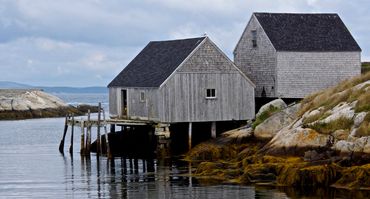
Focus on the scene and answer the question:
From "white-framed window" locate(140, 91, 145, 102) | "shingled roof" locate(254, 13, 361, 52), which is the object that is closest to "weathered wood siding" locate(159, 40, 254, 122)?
"white-framed window" locate(140, 91, 145, 102)

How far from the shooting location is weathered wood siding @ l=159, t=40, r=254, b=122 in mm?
50906

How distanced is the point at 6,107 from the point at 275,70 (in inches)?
2233

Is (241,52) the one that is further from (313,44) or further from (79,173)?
(79,173)

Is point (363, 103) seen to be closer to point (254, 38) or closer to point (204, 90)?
point (204, 90)

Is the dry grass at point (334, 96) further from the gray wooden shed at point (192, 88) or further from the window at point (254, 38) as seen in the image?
the window at point (254, 38)

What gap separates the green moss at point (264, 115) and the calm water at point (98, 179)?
5118 millimetres

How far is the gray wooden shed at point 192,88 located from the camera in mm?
50906

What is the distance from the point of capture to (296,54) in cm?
5666

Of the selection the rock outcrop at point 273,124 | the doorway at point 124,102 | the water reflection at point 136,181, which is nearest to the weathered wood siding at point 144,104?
the doorway at point 124,102

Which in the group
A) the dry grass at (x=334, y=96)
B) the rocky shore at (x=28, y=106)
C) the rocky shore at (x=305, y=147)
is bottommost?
the rocky shore at (x=305, y=147)

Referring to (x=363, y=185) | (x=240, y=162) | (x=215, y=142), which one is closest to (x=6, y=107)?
(x=215, y=142)

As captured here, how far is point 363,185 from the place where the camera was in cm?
3456

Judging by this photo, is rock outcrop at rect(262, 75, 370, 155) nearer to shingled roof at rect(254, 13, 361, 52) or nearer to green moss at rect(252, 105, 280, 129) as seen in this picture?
green moss at rect(252, 105, 280, 129)

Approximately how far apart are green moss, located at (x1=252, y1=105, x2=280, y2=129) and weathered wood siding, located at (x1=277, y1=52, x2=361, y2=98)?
533 cm
